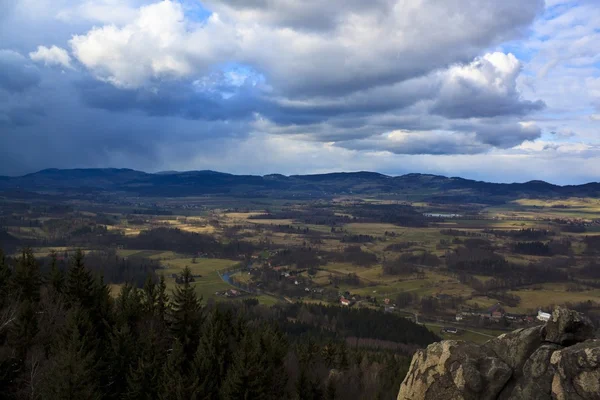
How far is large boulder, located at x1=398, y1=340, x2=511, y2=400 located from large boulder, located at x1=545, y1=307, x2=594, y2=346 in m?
2.34

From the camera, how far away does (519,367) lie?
17891 mm

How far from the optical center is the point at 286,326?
8181 centimetres

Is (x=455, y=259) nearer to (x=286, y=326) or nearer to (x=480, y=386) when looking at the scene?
(x=286, y=326)

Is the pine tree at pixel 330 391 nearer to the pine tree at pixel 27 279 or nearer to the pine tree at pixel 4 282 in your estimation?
the pine tree at pixel 27 279

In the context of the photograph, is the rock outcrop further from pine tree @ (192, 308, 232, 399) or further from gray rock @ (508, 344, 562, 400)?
pine tree @ (192, 308, 232, 399)

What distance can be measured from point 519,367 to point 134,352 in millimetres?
25721

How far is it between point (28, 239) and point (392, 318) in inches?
5465

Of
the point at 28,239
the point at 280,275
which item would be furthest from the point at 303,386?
the point at 28,239

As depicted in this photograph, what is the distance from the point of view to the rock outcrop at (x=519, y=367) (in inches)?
614

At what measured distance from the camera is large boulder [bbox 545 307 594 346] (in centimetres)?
1741

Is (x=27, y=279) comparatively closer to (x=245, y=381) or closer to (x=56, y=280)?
(x=56, y=280)

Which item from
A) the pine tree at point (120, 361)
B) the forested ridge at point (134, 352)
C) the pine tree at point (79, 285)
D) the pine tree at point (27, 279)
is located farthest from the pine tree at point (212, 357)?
the pine tree at point (27, 279)

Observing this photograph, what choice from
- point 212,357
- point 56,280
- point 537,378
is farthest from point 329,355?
point 537,378

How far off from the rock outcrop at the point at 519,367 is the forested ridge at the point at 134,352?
1425 centimetres
